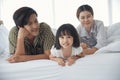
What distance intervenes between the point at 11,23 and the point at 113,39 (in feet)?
6.19

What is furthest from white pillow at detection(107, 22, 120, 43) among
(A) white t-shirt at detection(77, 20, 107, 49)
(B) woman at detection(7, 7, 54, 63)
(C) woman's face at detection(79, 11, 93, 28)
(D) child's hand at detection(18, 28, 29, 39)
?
(D) child's hand at detection(18, 28, 29, 39)

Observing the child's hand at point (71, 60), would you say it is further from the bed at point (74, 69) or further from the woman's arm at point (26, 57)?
the woman's arm at point (26, 57)

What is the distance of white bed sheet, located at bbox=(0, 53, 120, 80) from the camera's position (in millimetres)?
1312

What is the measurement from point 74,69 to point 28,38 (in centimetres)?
45

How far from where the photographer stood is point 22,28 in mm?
1604

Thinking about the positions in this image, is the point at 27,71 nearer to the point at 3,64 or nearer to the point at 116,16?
the point at 3,64

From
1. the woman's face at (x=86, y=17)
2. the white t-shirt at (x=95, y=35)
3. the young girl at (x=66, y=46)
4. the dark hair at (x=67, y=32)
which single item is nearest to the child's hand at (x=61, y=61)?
the young girl at (x=66, y=46)

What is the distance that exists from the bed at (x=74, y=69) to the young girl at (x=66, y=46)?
0.17 feet

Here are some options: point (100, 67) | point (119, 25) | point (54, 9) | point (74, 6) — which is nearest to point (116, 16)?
point (74, 6)

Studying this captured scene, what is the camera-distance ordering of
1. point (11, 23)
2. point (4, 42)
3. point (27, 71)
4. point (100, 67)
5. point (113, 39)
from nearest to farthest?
point (100, 67)
point (27, 71)
point (113, 39)
point (4, 42)
point (11, 23)

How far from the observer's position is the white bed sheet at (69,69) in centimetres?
131

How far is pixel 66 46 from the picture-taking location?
147 cm

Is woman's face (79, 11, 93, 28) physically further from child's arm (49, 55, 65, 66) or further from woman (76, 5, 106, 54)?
child's arm (49, 55, 65, 66)

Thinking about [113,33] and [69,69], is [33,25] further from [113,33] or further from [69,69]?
[113,33]
